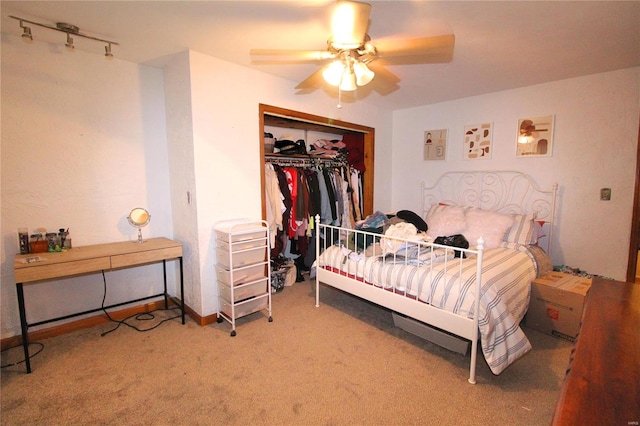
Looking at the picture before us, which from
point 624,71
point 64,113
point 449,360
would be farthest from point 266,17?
point 624,71

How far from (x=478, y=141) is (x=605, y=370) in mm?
3393

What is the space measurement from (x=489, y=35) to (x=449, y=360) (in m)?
2.34

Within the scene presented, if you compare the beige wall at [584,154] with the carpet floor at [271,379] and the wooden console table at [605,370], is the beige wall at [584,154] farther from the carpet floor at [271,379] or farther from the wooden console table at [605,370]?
the wooden console table at [605,370]

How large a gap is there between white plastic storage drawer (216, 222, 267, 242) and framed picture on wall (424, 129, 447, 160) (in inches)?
103

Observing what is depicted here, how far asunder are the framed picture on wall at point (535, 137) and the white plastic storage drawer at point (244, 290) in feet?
10.3

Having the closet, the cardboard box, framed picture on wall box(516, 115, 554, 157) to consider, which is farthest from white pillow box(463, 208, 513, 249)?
the closet

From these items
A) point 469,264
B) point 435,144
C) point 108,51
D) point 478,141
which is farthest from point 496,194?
point 108,51

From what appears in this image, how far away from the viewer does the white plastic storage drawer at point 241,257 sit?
260cm

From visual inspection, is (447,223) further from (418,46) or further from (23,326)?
(23,326)

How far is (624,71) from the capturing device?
2754 mm

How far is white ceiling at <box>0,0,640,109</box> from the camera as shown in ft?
5.87

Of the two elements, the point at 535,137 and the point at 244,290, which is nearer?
→ the point at 244,290

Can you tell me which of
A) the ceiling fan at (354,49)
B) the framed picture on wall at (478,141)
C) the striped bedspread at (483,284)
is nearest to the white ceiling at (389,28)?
the ceiling fan at (354,49)

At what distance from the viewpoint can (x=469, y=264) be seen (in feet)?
7.57
